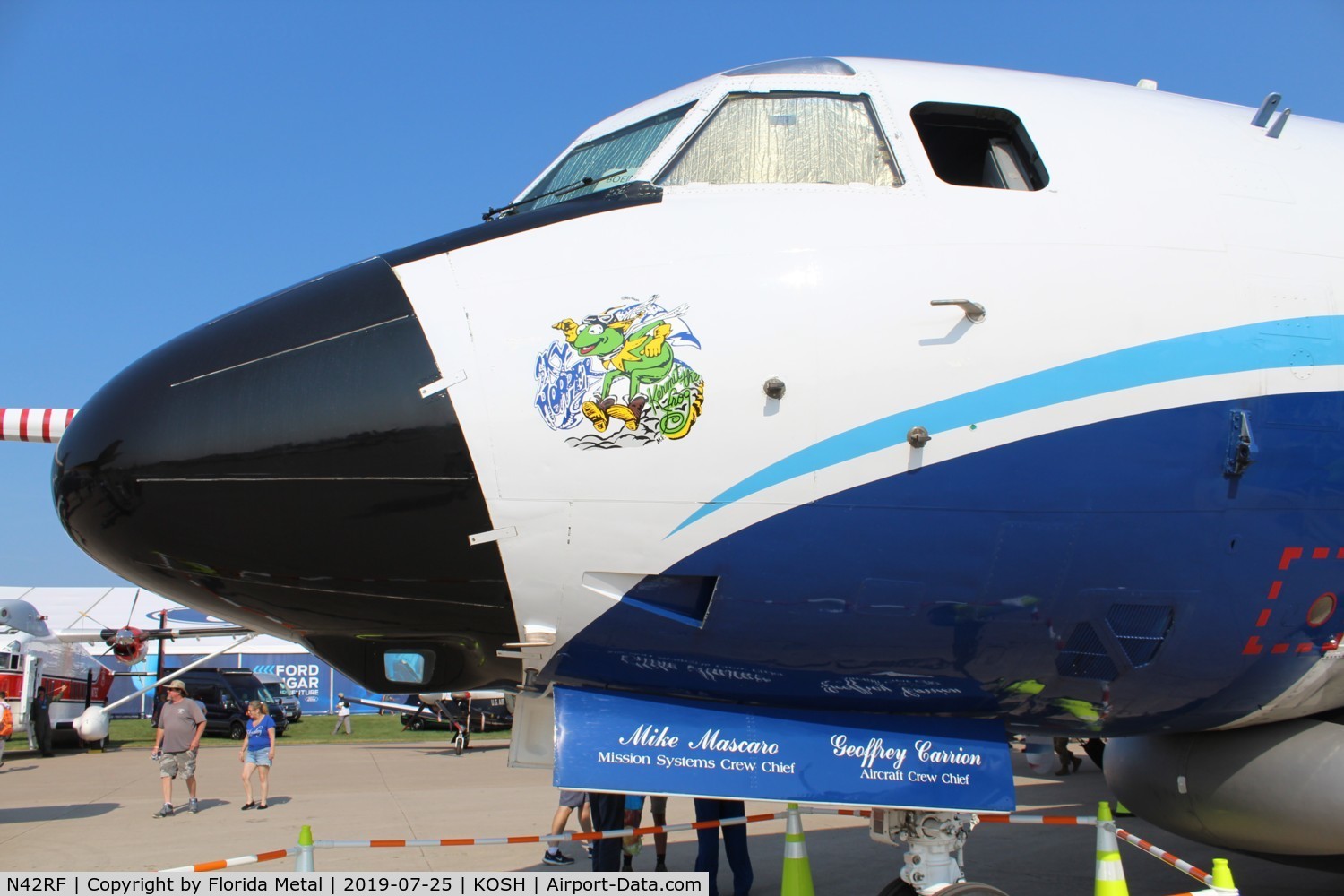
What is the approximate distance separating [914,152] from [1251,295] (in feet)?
5.29

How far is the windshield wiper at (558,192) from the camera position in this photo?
5543 mm

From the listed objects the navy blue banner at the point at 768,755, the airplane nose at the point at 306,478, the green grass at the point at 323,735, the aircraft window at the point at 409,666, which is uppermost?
the airplane nose at the point at 306,478

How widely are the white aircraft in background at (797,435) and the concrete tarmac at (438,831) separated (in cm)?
476

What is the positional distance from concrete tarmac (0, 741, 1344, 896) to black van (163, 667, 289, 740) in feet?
33.7

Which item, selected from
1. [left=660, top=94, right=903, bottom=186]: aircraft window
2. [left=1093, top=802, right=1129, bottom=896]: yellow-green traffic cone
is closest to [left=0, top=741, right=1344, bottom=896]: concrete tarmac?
[left=1093, top=802, right=1129, bottom=896]: yellow-green traffic cone

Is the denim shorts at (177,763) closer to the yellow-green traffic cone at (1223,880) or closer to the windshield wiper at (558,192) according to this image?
the windshield wiper at (558,192)

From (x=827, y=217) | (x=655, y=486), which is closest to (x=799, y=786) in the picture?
(x=655, y=486)

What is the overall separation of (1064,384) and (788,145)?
5.39 ft

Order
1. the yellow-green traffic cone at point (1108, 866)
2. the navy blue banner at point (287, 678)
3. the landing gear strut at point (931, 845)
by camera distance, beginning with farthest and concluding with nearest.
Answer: the navy blue banner at point (287, 678)
the yellow-green traffic cone at point (1108, 866)
the landing gear strut at point (931, 845)

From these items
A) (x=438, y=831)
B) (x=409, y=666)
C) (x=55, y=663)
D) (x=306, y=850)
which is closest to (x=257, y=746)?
(x=438, y=831)

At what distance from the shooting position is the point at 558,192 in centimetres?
575

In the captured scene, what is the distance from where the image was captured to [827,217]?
4.89 metres

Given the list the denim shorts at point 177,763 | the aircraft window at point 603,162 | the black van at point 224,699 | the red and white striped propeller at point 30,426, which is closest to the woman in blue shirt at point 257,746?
the denim shorts at point 177,763

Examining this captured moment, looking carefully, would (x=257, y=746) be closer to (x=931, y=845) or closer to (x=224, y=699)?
(x=931, y=845)
